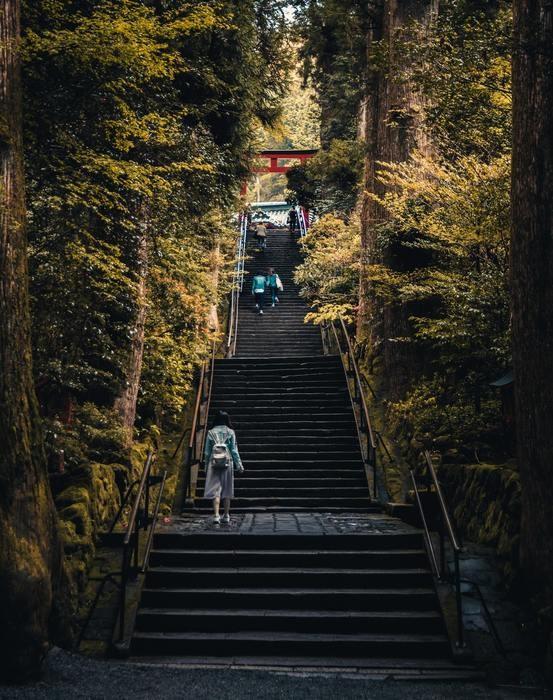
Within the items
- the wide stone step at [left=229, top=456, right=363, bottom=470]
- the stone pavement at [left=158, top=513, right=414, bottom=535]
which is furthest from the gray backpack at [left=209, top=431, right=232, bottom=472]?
the wide stone step at [left=229, top=456, right=363, bottom=470]

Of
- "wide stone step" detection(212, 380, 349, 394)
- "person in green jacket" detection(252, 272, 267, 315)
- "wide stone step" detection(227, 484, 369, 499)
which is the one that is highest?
"person in green jacket" detection(252, 272, 267, 315)

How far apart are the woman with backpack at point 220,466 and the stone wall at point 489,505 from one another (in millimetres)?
2804

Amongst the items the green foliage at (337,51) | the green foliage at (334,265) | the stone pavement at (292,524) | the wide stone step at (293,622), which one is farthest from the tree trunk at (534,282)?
the green foliage at (334,265)

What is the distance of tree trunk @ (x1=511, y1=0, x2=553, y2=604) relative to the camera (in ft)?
20.9

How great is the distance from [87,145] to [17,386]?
161 inches

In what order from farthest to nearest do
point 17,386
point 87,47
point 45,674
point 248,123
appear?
point 248,123 → point 87,47 → point 17,386 → point 45,674

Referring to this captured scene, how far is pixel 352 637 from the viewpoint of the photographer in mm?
6648

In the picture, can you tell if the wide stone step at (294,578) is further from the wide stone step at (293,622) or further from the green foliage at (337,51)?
the green foliage at (337,51)

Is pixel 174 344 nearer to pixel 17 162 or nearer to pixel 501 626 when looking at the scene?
pixel 17 162

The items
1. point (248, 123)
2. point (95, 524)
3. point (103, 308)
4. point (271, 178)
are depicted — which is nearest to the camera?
point (95, 524)

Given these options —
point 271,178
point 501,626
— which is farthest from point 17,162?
point 271,178

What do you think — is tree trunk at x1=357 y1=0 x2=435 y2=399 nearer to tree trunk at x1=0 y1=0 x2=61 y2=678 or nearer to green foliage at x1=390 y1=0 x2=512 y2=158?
green foliage at x1=390 y1=0 x2=512 y2=158

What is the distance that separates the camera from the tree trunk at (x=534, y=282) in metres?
6.38

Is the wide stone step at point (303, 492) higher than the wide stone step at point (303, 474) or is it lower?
lower
